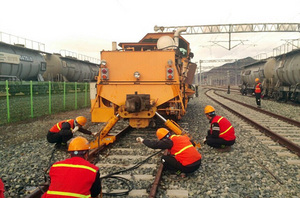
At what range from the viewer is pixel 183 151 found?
161 inches

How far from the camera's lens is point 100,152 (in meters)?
5.35

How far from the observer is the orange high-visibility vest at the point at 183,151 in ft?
13.3

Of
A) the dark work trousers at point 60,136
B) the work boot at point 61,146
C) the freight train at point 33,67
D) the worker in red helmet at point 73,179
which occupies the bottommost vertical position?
the work boot at point 61,146

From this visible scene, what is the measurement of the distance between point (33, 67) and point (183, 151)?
1927cm

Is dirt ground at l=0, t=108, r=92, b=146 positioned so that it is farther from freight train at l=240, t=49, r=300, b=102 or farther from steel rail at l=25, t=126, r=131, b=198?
freight train at l=240, t=49, r=300, b=102

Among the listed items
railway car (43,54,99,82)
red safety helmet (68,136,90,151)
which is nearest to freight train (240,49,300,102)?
red safety helmet (68,136,90,151)

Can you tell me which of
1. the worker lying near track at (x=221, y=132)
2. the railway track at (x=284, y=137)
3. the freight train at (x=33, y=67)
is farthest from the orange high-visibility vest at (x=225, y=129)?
the freight train at (x=33, y=67)

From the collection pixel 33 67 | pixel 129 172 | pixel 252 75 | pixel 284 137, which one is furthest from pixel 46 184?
pixel 252 75

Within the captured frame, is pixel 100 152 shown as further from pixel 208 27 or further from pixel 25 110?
pixel 208 27

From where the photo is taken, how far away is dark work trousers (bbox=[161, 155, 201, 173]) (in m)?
4.03

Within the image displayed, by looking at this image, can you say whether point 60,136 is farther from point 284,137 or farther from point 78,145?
point 284,137

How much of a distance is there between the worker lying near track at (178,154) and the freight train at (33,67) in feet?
28.0

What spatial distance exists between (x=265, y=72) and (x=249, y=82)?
5.16 m

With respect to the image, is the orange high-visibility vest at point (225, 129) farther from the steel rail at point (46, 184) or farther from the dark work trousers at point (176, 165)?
the steel rail at point (46, 184)
